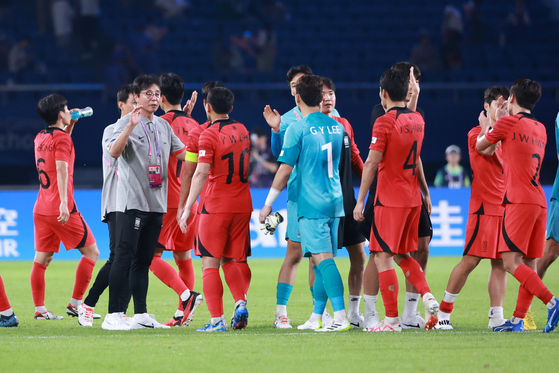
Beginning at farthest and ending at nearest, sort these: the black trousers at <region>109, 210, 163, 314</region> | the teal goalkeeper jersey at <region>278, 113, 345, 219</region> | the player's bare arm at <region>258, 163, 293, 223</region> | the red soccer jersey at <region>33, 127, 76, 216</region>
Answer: the red soccer jersey at <region>33, 127, 76, 216</region>, the black trousers at <region>109, 210, 163, 314</region>, the teal goalkeeper jersey at <region>278, 113, 345, 219</region>, the player's bare arm at <region>258, 163, 293, 223</region>

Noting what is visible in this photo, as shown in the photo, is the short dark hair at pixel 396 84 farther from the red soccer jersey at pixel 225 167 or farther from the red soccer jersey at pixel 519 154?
the red soccer jersey at pixel 225 167

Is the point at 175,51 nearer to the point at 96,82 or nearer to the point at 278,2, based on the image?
the point at 96,82

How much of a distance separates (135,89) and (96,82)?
466 inches

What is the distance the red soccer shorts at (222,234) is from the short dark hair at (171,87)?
1580mm

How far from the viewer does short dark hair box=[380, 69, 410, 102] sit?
5.91m

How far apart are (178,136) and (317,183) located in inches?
71.8

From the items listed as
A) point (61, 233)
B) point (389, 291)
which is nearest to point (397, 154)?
point (389, 291)

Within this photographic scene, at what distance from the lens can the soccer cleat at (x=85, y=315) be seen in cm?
659

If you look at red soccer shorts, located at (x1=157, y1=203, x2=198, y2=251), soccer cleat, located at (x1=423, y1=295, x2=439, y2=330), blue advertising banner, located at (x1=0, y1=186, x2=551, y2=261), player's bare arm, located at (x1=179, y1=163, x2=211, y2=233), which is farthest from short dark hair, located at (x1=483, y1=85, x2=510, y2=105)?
blue advertising banner, located at (x1=0, y1=186, x2=551, y2=261)

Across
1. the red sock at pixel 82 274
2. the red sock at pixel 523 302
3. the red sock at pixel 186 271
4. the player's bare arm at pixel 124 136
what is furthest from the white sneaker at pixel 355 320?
the red sock at pixel 82 274

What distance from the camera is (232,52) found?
724 inches

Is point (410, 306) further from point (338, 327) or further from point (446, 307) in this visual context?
point (338, 327)

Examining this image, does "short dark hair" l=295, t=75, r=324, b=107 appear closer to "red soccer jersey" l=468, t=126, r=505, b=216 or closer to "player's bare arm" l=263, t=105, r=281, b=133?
"player's bare arm" l=263, t=105, r=281, b=133

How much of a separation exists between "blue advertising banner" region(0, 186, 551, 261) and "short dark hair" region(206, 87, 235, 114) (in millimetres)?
6906
